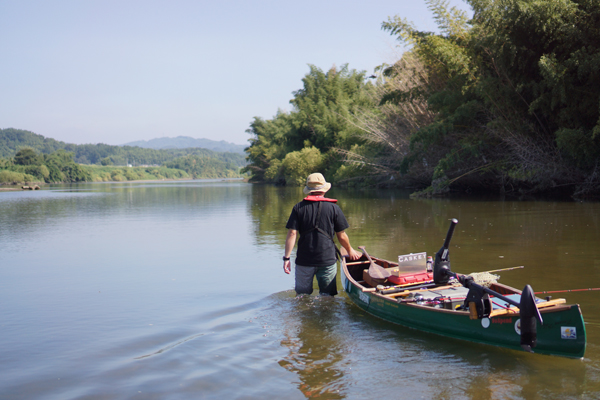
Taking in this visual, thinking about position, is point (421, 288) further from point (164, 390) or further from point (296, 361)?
point (164, 390)

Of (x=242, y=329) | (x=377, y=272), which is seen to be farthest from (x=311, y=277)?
(x=242, y=329)

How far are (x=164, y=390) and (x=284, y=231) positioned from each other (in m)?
10.6

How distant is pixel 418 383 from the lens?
4277 millimetres

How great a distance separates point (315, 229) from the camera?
6.18 metres

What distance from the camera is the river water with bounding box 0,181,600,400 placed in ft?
14.2

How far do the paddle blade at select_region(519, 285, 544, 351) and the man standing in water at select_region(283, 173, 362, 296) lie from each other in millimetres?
2413

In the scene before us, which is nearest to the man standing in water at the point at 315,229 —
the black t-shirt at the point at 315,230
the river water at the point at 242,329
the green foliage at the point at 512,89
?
the black t-shirt at the point at 315,230

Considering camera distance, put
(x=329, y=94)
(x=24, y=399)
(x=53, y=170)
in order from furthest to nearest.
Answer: (x=53, y=170), (x=329, y=94), (x=24, y=399)

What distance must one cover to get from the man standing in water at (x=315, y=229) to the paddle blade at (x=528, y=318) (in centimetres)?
241

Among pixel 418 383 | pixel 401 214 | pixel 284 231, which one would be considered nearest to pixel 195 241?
pixel 284 231

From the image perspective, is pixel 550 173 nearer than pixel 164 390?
No

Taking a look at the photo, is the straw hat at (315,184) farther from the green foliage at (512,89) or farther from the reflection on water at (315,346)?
the green foliage at (512,89)

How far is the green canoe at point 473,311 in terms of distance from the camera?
13.8ft

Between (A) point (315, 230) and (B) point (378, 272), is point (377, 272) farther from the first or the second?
(A) point (315, 230)
